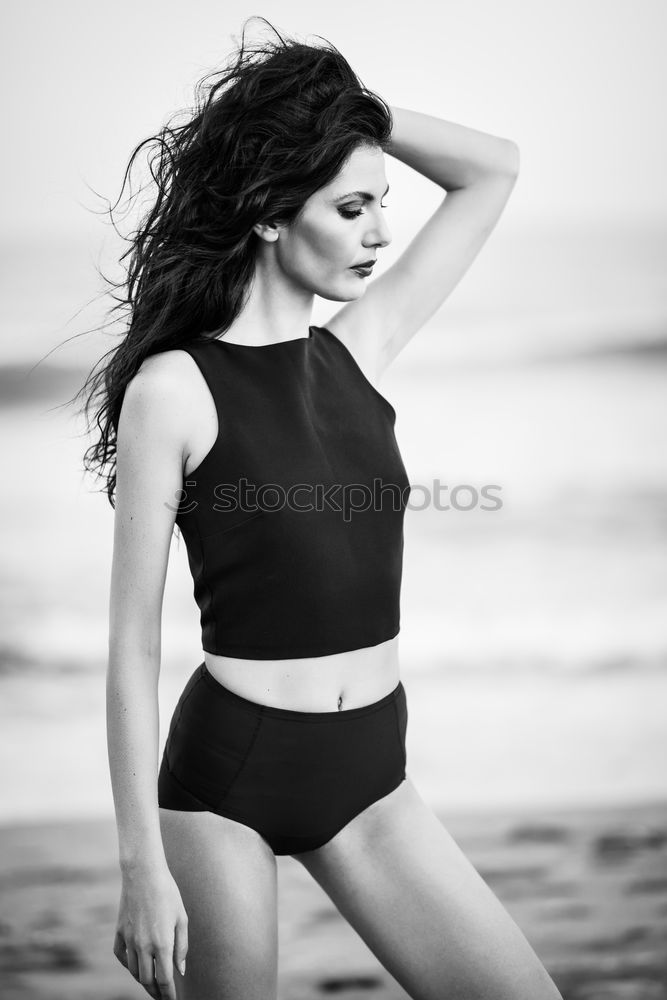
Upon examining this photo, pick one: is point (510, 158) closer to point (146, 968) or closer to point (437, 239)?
point (437, 239)

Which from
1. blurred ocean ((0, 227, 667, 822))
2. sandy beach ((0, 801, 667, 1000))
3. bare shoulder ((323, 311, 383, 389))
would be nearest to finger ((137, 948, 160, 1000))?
bare shoulder ((323, 311, 383, 389))

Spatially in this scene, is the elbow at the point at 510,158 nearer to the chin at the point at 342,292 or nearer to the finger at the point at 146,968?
the chin at the point at 342,292

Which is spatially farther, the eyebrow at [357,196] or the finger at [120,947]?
the eyebrow at [357,196]

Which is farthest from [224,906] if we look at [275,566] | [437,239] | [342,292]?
[437,239]

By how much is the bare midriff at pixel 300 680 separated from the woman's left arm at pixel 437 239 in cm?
49

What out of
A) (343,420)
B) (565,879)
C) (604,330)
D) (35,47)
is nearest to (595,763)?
(565,879)

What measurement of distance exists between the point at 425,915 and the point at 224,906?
0.29 metres

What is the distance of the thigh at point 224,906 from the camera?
154 centimetres

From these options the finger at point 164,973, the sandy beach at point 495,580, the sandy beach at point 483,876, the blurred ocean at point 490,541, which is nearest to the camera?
the finger at point 164,973

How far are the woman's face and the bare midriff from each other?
0.52 meters

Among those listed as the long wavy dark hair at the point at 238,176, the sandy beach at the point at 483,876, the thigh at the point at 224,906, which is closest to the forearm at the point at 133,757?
the thigh at the point at 224,906

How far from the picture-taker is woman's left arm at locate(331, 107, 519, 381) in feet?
6.07

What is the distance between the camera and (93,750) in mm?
4062

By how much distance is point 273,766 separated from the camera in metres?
1.60
